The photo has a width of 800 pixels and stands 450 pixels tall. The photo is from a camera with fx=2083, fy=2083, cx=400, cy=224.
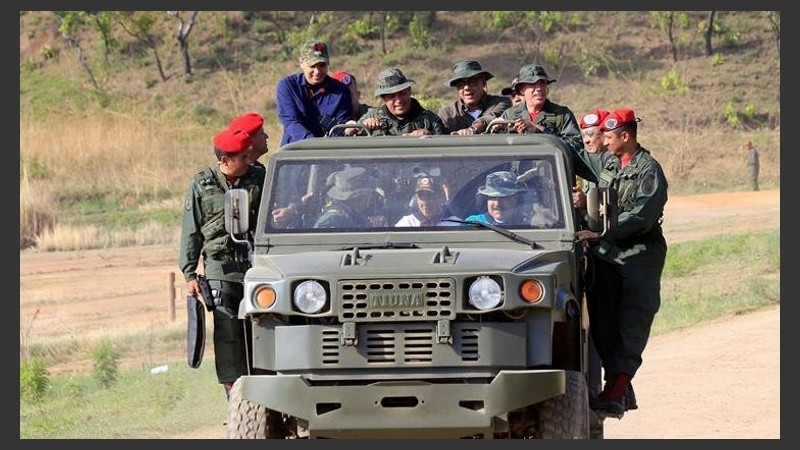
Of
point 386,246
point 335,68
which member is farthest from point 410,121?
point 335,68

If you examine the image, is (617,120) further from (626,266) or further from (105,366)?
(105,366)

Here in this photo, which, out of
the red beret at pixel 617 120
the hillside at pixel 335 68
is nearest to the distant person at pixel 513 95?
the red beret at pixel 617 120

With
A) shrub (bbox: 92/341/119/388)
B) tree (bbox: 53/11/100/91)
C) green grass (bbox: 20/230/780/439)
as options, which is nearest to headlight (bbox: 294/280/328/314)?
green grass (bbox: 20/230/780/439)

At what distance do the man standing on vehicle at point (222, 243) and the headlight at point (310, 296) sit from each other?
5.73 ft

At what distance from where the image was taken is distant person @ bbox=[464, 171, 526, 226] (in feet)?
35.8

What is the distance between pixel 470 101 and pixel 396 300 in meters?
4.18

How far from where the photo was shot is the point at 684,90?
44.6m

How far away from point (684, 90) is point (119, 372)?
25.3 m

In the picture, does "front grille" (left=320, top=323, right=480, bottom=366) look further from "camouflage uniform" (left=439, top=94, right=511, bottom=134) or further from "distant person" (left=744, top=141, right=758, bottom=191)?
"distant person" (left=744, top=141, right=758, bottom=191)

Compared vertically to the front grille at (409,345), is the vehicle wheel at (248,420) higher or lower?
lower

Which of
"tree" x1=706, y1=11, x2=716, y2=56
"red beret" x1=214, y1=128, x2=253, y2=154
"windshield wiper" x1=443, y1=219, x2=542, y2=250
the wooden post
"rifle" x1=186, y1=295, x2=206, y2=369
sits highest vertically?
"tree" x1=706, y1=11, x2=716, y2=56

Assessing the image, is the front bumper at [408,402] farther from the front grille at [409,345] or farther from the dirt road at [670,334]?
the dirt road at [670,334]

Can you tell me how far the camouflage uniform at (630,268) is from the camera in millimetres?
11758

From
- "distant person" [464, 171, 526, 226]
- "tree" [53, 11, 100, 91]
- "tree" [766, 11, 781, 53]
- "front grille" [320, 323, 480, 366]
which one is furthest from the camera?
"tree" [53, 11, 100, 91]
